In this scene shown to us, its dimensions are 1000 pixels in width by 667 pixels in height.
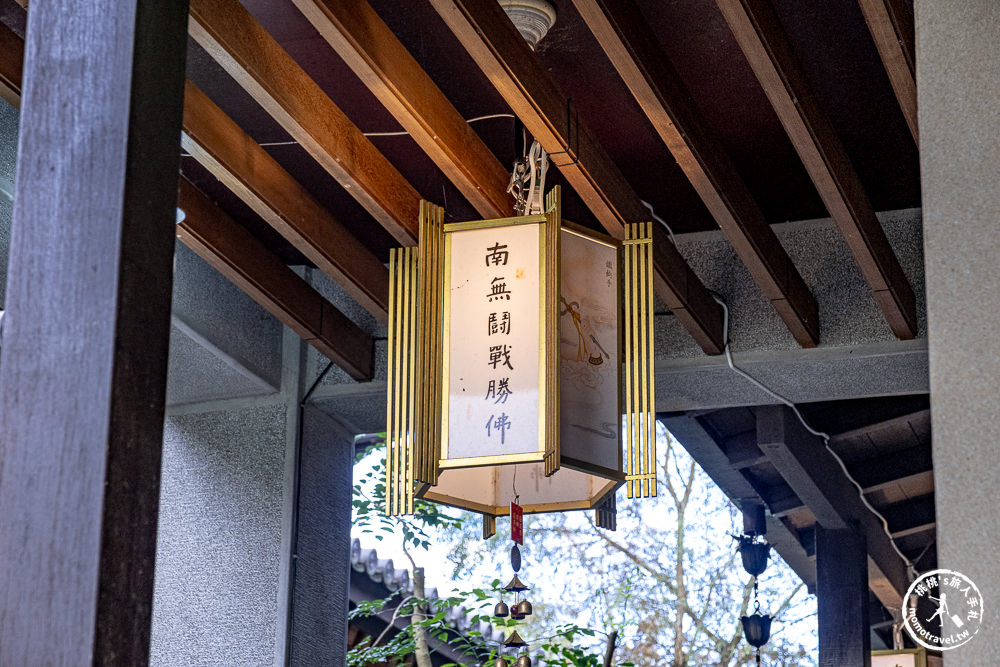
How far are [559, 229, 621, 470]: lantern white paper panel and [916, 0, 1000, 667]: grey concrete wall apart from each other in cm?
164

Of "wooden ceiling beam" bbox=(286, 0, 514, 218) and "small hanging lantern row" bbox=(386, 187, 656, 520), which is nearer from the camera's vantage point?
"wooden ceiling beam" bbox=(286, 0, 514, 218)

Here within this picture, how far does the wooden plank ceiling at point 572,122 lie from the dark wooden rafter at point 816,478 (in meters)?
1.23

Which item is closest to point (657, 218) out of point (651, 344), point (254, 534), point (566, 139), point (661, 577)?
point (651, 344)

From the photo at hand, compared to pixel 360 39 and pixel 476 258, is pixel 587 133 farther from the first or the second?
pixel 360 39

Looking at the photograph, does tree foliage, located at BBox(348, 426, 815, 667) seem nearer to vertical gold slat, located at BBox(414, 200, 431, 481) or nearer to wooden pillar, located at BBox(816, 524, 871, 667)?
wooden pillar, located at BBox(816, 524, 871, 667)

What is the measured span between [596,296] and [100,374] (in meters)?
2.04

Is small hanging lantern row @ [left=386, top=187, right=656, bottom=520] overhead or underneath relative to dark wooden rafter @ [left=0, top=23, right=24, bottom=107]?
underneath

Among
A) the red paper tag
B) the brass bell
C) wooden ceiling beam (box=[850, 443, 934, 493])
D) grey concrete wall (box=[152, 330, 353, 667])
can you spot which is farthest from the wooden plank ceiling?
wooden ceiling beam (box=[850, 443, 934, 493])

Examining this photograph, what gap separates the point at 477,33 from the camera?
317 centimetres

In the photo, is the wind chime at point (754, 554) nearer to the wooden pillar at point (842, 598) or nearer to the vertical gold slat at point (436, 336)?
the wooden pillar at point (842, 598)

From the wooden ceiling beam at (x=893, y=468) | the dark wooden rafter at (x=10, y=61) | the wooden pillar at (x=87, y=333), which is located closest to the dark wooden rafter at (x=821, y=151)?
the wooden pillar at (x=87, y=333)

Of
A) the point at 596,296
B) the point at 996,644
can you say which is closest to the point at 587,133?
the point at 596,296

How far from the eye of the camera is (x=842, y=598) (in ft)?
23.7

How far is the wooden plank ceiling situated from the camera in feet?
11.1
